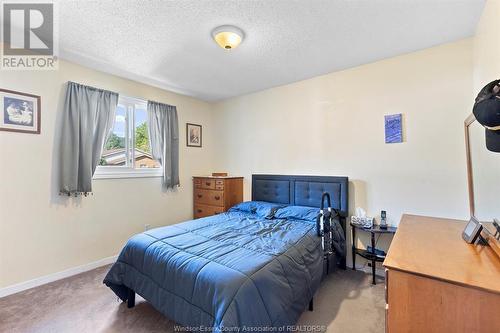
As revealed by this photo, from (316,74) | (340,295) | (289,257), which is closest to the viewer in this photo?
(289,257)

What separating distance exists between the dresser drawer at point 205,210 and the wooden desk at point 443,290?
291cm

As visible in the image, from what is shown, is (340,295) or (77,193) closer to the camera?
(340,295)

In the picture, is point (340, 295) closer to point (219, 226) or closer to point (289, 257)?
point (289, 257)

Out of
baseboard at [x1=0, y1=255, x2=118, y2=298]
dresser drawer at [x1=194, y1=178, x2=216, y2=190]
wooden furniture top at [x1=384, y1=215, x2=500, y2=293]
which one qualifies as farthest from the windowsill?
wooden furniture top at [x1=384, y1=215, x2=500, y2=293]

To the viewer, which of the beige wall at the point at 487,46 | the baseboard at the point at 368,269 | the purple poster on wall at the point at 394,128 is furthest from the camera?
the baseboard at the point at 368,269

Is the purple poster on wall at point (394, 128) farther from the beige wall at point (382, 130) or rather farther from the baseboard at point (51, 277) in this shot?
the baseboard at point (51, 277)

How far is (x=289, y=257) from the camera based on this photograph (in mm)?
1846

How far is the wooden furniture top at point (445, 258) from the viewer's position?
99 centimetres

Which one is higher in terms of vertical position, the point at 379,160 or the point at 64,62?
the point at 64,62

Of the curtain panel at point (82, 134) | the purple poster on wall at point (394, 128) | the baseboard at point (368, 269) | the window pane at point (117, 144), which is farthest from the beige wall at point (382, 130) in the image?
the curtain panel at point (82, 134)

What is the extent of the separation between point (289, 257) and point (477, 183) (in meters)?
1.64

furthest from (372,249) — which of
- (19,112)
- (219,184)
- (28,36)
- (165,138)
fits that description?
(28,36)

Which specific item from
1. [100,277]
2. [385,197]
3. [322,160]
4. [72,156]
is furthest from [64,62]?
[385,197]

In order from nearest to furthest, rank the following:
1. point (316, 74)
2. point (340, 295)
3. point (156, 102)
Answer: point (340, 295)
point (316, 74)
point (156, 102)
